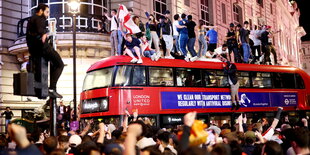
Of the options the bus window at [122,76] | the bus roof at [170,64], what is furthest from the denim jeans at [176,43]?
the bus window at [122,76]

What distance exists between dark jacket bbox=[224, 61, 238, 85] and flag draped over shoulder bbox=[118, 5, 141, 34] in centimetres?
436

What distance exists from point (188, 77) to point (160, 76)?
135 centimetres

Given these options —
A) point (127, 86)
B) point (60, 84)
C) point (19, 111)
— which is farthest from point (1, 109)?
point (127, 86)

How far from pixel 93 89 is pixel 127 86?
143 cm

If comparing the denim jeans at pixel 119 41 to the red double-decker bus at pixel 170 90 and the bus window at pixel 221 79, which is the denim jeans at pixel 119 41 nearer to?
the red double-decker bus at pixel 170 90

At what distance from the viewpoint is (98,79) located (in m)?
14.1

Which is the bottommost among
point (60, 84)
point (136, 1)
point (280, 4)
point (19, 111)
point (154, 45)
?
point (19, 111)

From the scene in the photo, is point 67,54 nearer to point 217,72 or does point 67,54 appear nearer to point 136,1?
point 136,1

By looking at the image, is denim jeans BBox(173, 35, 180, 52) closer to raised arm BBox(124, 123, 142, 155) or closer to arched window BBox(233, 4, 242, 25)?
raised arm BBox(124, 123, 142, 155)

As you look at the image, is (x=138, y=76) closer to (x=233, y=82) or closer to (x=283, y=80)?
(x=233, y=82)

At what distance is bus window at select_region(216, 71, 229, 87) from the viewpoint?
1577 cm

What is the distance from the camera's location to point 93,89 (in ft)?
45.9

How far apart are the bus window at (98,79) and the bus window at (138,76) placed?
0.86m

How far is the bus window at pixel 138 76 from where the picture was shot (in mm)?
13578
